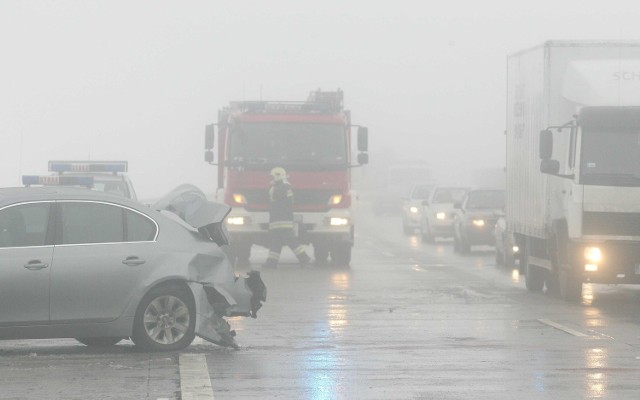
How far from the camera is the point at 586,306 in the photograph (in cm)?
1930

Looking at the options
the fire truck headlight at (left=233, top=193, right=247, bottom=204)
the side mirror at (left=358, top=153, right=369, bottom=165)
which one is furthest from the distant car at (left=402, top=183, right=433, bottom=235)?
the fire truck headlight at (left=233, top=193, right=247, bottom=204)

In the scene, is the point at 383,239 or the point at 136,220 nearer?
the point at 136,220

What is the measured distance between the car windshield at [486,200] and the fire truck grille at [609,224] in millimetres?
17238

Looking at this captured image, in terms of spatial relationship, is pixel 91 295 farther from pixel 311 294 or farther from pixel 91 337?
pixel 311 294

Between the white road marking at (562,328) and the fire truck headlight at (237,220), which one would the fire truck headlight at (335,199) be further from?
the white road marking at (562,328)

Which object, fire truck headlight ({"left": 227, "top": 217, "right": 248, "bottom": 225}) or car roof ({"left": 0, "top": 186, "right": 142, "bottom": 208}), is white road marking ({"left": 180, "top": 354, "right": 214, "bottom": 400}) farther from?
fire truck headlight ({"left": 227, "top": 217, "right": 248, "bottom": 225})

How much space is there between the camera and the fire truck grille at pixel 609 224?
63.0ft

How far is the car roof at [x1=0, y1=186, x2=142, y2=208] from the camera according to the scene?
13.1 metres

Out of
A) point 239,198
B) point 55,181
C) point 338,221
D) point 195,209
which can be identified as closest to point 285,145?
point 239,198

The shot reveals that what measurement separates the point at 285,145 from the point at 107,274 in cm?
1586

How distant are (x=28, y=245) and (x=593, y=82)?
9421 millimetres

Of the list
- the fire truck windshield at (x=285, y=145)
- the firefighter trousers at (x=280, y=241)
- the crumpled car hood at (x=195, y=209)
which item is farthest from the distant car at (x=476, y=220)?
the crumpled car hood at (x=195, y=209)

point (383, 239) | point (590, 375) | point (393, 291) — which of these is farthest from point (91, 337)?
point (383, 239)

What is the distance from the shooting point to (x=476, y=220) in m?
35.8
